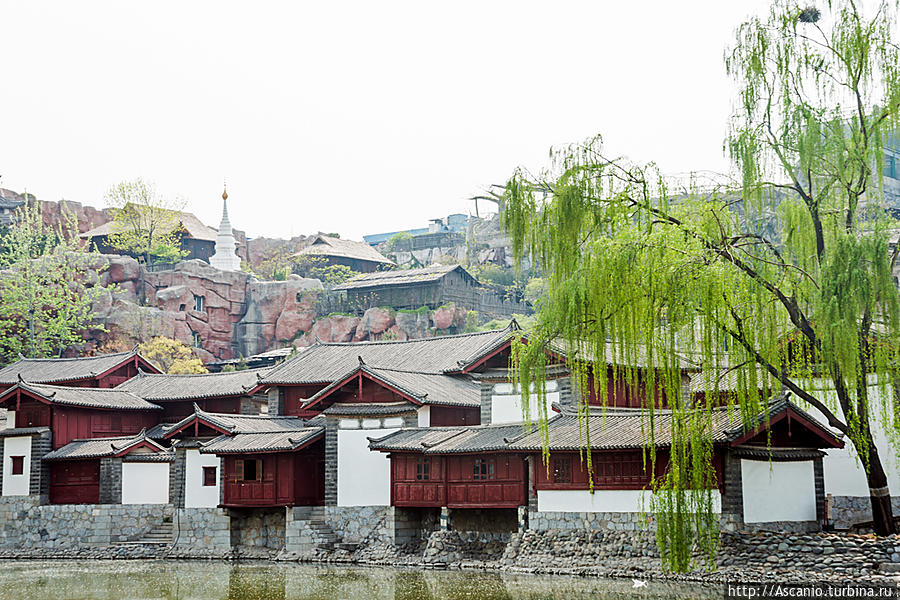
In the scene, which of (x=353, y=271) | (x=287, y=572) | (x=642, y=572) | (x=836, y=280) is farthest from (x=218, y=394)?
(x=353, y=271)

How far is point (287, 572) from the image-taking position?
2547 centimetres

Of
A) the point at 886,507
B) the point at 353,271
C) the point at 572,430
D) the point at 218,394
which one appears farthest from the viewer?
the point at 353,271

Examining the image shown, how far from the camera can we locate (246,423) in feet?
108

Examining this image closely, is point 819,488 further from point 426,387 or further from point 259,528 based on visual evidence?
point 259,528

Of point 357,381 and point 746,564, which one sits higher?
point 357,381

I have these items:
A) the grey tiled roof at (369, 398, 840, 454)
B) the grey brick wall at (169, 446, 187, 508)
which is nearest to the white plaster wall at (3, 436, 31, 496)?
the grey brick wall at (169, 446, 187, 508)

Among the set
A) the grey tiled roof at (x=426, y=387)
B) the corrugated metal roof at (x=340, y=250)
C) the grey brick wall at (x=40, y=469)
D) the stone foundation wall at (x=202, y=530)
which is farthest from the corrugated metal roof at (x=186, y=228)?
the grey tiled roof at (x=426, y=387)

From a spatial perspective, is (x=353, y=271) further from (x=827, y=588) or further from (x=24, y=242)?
(x=827, y=588)

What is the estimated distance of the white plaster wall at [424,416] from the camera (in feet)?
97.5

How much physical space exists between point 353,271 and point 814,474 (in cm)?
4925

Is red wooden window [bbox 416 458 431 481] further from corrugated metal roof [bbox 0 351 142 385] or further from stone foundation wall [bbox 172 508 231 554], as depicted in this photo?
corrugated metal roof [bbox 0 351 142 385]

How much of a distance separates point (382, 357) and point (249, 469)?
27.5ft

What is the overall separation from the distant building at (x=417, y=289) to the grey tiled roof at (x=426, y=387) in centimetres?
2391

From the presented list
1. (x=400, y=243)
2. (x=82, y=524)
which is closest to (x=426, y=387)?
(x=82, y=524)
